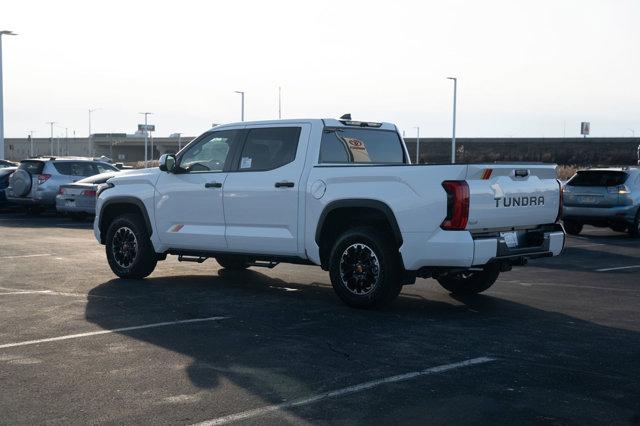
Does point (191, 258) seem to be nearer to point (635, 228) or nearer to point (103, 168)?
point (635, 228)

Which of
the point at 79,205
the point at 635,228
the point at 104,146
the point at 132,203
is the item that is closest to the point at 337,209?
the point at 132,203

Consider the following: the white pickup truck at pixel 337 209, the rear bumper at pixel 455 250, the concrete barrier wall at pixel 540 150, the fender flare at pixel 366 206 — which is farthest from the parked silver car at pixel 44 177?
the concrete barrier wall at pixel 540 150

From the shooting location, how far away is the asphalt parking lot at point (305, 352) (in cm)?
554

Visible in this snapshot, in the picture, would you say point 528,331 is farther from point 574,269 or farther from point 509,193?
point 574,269

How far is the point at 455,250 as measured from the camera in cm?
844

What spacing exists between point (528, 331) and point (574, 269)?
5.70m

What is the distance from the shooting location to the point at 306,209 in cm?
963

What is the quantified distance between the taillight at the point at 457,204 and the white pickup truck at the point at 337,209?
0.04ft

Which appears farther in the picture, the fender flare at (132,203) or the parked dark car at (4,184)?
the parked dark car at (4,184)

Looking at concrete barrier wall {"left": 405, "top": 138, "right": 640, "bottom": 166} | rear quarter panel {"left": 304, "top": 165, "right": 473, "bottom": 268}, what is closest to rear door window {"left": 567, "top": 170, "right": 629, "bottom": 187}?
Result: rear quarter panel {"left": 304, "top": 165, "right": 473, "bottom": 268}

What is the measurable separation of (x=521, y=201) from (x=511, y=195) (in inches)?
8.8

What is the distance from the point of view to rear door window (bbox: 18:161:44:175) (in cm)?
2497

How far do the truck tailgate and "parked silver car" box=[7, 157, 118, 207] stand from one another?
1803 cm

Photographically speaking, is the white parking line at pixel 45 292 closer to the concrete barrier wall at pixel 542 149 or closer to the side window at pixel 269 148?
the side window at pixel 269 148
